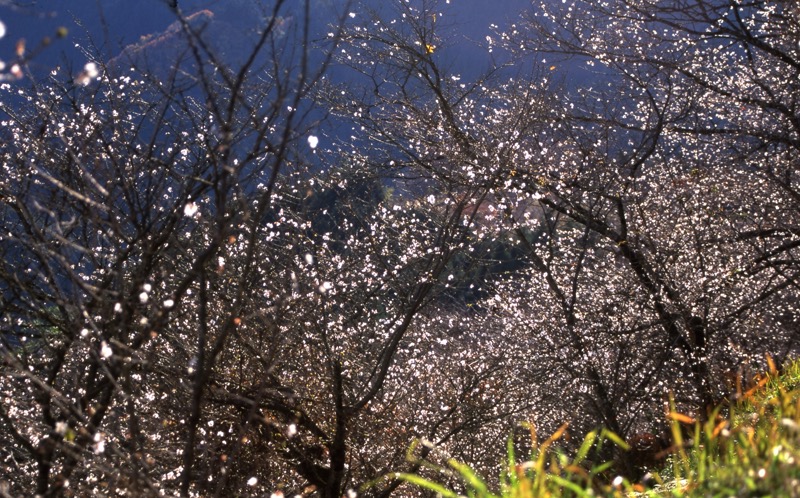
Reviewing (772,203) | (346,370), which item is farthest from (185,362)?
(772,203)

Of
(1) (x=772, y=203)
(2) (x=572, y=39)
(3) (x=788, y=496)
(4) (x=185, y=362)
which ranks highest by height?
(2) (x=572, y=39)

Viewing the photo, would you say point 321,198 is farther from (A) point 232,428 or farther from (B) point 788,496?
(B) point 788,496

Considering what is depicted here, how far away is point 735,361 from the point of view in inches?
377

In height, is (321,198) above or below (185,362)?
above

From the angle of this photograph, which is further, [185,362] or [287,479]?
[287,479]

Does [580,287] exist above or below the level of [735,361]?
above

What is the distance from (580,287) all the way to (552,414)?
7.46 ft

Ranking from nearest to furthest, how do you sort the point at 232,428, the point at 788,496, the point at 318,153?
1. the point at 788,496
2. the point at 232,428
3. the point at 318,153

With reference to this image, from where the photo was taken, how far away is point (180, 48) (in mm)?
4609

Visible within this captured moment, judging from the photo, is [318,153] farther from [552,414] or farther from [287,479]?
[552,414]

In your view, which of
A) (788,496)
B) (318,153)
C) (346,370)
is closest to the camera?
(788,496)

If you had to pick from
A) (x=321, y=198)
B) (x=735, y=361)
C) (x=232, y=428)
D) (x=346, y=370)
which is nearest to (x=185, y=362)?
(x=232, y=428)

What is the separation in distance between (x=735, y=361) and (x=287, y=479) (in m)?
5.34

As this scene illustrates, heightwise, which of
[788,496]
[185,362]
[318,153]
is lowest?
[788,496]
